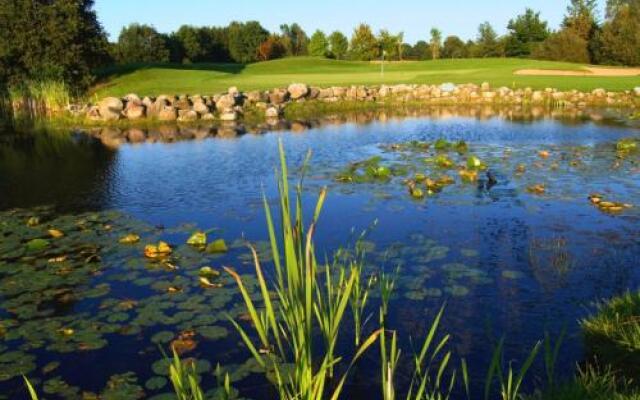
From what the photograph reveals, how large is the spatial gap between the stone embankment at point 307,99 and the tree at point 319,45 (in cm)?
5426

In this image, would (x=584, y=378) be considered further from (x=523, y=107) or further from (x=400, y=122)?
(x=523, y=107)

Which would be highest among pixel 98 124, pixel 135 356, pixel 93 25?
pixel 93 25

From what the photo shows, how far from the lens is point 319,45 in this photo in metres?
85.2

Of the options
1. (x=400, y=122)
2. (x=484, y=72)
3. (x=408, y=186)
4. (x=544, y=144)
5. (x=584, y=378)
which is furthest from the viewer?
(x=484, y=72)

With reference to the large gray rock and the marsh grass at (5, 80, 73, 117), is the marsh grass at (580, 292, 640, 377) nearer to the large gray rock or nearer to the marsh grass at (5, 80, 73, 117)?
the large gray rock

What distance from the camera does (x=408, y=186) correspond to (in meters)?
11.6

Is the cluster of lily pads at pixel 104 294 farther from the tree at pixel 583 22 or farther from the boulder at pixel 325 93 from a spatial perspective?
the tree at pixel 583 22

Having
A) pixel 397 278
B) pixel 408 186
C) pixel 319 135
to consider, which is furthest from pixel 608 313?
pixel 319 135

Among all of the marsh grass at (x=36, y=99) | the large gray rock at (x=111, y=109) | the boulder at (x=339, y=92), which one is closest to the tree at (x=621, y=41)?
the boulder at (x=339, y=92)

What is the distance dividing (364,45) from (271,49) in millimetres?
17664

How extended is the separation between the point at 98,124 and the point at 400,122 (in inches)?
493

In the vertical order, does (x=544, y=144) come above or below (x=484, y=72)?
below

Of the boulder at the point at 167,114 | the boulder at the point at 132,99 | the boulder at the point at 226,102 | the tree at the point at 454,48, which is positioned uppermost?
the tree at the point at 454,48

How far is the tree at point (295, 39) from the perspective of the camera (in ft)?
302
